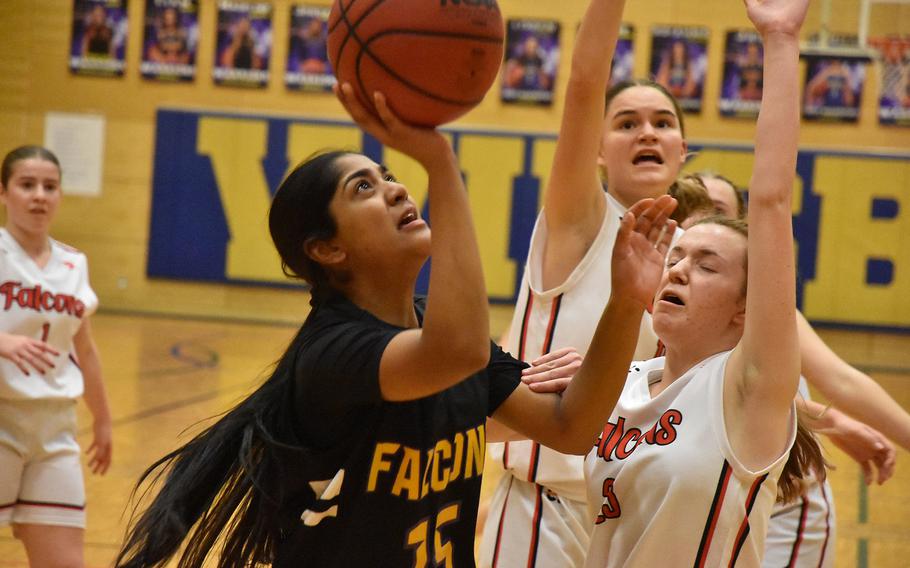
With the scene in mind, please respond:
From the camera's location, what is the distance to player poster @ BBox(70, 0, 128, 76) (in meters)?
13.8

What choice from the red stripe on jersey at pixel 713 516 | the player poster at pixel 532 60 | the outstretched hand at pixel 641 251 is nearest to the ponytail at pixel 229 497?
the outstretched hand at pixel 641 251

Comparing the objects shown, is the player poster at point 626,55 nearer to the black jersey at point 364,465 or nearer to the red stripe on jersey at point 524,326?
the red stripe on jersey at point 524,326

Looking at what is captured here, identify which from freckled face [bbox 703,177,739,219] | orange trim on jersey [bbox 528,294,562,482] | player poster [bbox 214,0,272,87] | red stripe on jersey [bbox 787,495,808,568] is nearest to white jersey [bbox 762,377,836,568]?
red stripe on jersey [bbox 787,495,808,568]

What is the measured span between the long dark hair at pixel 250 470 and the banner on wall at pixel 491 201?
10.7m

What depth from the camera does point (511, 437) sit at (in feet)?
8.46

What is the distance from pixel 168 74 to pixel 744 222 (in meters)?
12.4

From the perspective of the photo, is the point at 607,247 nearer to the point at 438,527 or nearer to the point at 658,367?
the point at 658,367

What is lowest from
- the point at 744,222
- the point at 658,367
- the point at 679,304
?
the point at 658,367

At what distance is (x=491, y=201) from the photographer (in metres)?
13.5

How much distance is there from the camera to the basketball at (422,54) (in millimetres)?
1926

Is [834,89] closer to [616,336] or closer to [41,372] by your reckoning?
[41,372]

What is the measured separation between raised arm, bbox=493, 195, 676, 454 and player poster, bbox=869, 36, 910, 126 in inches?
459

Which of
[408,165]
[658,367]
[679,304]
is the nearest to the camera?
[679,304]

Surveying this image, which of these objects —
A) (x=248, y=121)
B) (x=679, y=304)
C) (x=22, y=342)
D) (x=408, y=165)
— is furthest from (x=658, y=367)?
(x=248, y=121)
